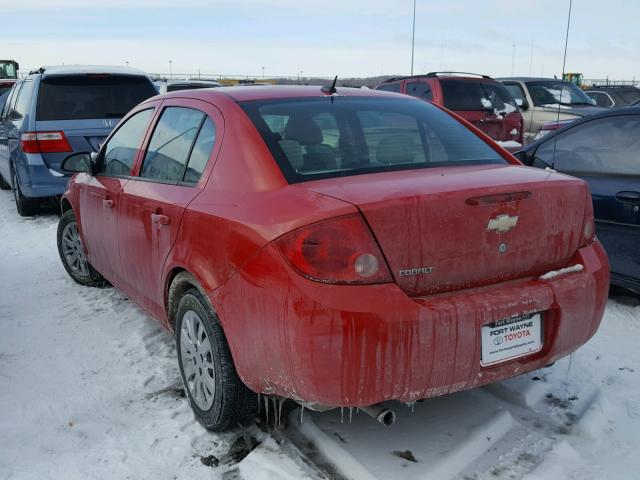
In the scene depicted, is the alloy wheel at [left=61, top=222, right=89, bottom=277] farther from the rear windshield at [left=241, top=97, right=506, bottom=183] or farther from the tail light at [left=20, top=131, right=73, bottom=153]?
the rear windshield at [left=241, top=97, right=506, bottom=183]

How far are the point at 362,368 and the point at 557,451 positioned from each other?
43.4 inches

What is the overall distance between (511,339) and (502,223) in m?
0.47

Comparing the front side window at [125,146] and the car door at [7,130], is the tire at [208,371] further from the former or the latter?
the car door at [7,130]

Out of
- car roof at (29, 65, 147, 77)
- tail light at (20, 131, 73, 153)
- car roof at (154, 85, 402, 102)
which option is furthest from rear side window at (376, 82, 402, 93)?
car roof at (154, 85, 402, 102)

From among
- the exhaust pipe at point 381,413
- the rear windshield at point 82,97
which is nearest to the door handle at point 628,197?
the exhaust pipe at point 381,413

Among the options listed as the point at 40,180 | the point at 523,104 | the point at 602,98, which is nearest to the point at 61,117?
the point at 40,180

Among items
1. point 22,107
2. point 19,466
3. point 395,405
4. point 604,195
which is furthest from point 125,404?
point 22,107

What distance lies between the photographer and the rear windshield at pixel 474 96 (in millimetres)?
10289

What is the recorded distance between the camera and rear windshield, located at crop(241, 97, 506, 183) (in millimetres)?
2785

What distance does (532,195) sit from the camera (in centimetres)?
259

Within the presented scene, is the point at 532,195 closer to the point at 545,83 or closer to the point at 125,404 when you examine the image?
the point at 125,404

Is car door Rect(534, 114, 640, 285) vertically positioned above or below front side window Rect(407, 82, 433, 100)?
below

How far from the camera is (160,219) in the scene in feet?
10.5

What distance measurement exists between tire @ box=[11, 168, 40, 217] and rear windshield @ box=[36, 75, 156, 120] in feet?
4.11
